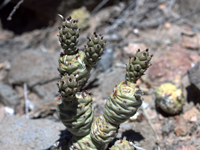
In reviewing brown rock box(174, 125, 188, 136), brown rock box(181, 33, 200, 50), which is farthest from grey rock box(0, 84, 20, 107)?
brown rock box(181, 33, 200, 50)

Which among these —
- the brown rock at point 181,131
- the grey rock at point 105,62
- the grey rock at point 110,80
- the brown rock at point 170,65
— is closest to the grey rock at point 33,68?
the grey rock at point 105,62

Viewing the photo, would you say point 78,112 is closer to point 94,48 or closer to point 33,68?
point 94,48

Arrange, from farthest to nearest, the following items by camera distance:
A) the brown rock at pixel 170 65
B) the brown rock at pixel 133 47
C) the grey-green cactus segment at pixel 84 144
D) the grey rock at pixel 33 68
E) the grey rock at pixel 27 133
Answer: the brown rock at pixel 133 47 < the grey rock at pixel 33 68 < the brown rock at pixel 170 65 < the grey rock at pixel 27 133 < the grey-green cactus segment at pixel 84 144

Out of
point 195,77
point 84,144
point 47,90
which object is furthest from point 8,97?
point 195,77

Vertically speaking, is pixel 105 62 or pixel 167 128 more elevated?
pixel 105 62

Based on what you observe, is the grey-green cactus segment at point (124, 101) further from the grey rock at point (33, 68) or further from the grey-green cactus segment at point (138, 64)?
the grey rock at point (33, 68)

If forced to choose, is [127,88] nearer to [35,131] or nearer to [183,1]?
[35,131]
